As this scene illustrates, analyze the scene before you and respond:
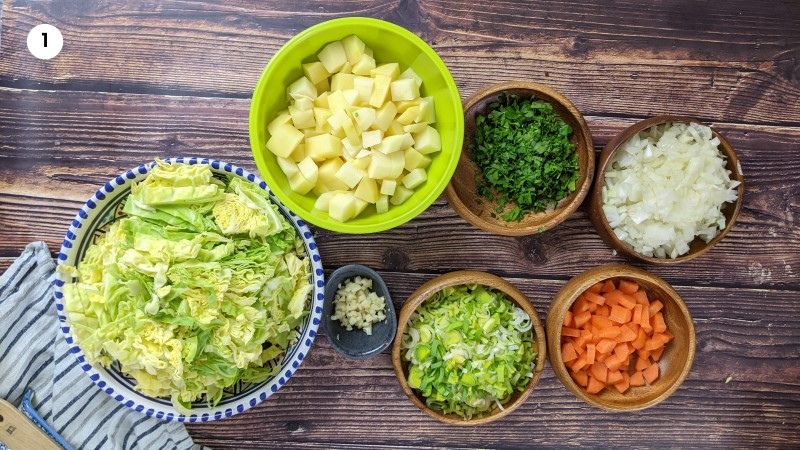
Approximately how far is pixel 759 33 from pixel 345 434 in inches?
76.2

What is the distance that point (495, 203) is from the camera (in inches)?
88.2

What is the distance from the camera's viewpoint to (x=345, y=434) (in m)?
2.34

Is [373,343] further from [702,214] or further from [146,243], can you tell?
[702,214]

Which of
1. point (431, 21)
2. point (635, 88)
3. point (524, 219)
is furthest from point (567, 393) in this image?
point (431, 21)

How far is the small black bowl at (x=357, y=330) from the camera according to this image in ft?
7.08

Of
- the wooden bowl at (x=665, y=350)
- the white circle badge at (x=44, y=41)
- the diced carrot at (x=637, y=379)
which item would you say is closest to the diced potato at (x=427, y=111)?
the wooden bowl at (x=665, y=350)

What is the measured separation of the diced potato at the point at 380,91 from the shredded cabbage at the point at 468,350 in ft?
2.07

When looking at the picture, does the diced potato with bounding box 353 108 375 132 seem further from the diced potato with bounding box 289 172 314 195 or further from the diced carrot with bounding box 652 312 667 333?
the diced carrot with bounding box 652 312 667 333

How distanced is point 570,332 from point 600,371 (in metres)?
0.16

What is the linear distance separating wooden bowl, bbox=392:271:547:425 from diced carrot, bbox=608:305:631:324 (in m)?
0.23

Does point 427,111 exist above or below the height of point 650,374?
above

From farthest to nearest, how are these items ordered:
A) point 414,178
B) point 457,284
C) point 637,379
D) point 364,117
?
point 637,379 → point 457,284 → point 414,178 → point 364,117

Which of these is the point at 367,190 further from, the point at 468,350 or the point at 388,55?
the point at 468,350

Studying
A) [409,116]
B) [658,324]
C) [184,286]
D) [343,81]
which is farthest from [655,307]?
[184,286]
